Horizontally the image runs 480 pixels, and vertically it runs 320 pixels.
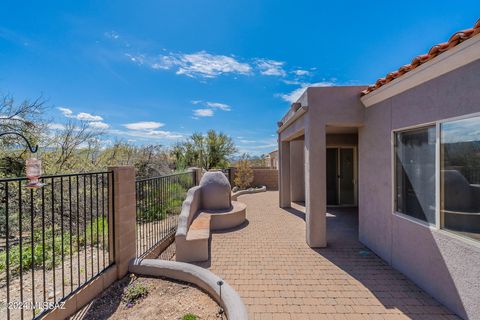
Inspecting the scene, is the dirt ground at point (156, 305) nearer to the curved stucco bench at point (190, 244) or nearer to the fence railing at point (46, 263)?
the fence railing at point (46, 263)

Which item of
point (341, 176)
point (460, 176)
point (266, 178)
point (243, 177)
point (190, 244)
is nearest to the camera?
point (460, 176)

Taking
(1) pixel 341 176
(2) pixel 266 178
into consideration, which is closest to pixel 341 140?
(1) pixel 341 176

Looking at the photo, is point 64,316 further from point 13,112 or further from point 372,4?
point 372,4

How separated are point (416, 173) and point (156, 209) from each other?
671 cm

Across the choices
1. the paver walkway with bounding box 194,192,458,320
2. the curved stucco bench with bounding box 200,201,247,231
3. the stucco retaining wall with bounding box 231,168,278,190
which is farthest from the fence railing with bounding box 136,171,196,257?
the stucco retaining wall with bounding box 231,168,278,190

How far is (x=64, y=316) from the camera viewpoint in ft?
9.23

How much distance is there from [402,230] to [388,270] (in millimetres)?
879

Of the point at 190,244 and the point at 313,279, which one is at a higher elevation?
the point at 190,244

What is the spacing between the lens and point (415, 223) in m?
3.77

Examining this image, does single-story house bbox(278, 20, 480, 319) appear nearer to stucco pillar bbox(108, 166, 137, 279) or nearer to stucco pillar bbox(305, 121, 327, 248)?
stucco pillar bbox(305, 121, 327, 248)

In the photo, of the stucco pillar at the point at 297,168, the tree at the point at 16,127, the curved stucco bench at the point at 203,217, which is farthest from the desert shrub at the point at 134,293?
the stucco pillar at the point at 297,168

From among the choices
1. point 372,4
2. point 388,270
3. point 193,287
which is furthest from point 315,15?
point 193,287

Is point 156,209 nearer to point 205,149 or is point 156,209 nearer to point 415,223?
point 415,223

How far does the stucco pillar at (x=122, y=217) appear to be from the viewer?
152 inches
